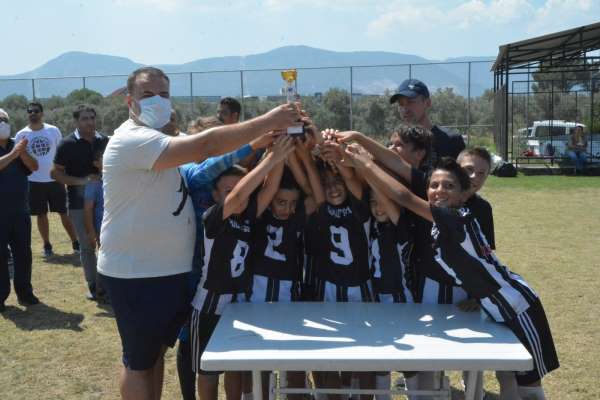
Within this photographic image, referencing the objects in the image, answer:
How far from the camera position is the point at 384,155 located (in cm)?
291

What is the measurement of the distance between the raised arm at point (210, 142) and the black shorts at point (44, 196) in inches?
230

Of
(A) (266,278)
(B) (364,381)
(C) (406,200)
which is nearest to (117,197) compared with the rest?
(A) (266,278)

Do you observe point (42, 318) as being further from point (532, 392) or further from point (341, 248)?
point (532, 392)

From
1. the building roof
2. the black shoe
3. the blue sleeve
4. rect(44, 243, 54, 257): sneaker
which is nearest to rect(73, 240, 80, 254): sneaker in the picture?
rect(44, 243, 54, 257): sneaker

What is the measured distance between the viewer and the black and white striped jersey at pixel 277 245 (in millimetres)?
2961

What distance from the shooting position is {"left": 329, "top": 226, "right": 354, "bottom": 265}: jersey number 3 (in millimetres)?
2934

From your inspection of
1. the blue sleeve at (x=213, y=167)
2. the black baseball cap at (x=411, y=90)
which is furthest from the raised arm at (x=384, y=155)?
the black baseball cap at (x=411, y=90)

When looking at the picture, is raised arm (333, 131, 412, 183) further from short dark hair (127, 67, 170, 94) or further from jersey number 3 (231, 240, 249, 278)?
short dark hair (127, 67, 170, 94)

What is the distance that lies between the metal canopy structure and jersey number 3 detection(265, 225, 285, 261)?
1510 centimetres

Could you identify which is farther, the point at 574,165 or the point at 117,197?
the point at 574,165

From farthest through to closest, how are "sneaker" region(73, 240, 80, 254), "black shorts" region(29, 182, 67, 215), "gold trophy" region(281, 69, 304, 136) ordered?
1. "sneaker" region(73, 240, 80, 254)
2. "black shorts" region(29, 182, 67, 215)
3. "gold trophy" region(281, 69, 304, 136)

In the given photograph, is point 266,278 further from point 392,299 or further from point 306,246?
point 392,299

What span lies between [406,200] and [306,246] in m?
0.62

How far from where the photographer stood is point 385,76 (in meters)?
20.9
